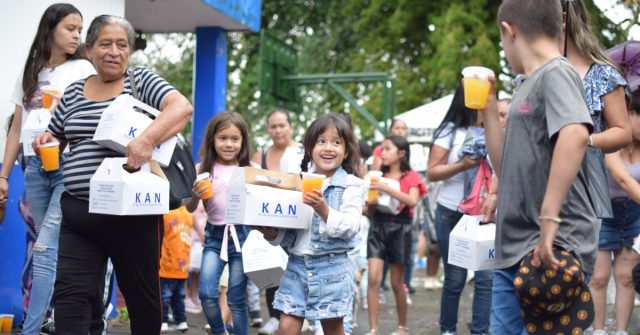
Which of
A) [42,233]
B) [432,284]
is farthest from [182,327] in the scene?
[432,284]

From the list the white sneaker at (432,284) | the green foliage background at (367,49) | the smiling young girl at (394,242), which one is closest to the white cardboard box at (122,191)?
the smiling young girl at (394,242)

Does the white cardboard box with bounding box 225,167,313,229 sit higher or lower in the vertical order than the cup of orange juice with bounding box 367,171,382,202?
lower

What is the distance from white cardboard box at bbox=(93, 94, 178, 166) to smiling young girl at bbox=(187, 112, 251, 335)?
71.0 inches

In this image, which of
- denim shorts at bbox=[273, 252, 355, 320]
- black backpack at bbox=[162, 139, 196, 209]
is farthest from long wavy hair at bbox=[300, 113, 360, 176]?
black backpack at bbox=[162, 139, 196, 209]

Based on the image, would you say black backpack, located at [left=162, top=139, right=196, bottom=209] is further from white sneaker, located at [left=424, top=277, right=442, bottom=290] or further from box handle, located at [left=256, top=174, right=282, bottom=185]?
white sneaker, located at [left=424, top=277, right=442, bottom=290]

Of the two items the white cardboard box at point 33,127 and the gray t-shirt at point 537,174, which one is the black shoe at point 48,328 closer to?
the white cardboard box at point 33,127

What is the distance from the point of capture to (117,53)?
480 cm

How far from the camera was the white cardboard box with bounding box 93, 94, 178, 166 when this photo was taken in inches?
175

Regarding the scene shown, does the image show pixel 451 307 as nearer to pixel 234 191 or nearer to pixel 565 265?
pixel 234 191

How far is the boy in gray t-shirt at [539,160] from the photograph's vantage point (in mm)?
3395

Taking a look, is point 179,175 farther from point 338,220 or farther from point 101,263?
point 338,220

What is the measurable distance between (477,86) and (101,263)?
2.06m

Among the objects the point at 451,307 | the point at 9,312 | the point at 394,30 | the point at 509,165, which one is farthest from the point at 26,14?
the point at 394,30

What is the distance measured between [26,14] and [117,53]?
3150 mm
